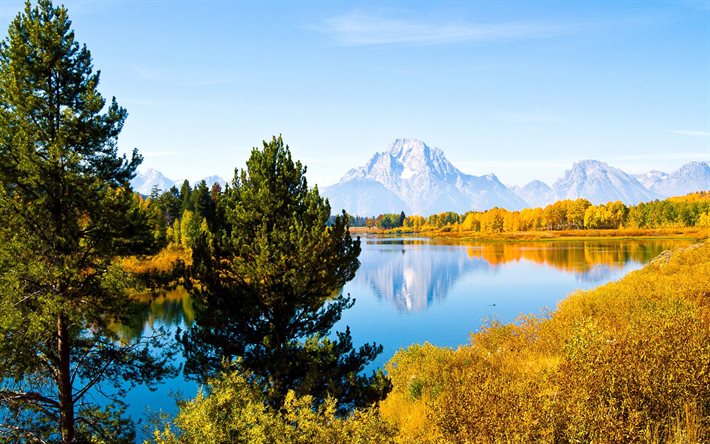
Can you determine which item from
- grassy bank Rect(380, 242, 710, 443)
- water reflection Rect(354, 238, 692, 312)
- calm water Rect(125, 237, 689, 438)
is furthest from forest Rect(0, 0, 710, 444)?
water reflection Rect(354, 238, 692, 312)

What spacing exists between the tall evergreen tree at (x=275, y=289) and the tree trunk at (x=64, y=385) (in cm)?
368

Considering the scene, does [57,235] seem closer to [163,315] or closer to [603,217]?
[163,315]

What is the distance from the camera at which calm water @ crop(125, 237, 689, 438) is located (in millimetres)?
35875

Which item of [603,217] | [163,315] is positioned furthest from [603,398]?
[603,217]

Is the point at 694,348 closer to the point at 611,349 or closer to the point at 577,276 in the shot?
the point at 611,349

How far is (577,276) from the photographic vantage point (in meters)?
63.8

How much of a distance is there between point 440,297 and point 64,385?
4737 cm

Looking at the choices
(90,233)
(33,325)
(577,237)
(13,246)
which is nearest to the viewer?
(33,325)

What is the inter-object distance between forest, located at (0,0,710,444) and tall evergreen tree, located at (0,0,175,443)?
2.3 inches

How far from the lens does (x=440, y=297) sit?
56219mm

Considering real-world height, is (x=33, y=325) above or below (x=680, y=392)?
above

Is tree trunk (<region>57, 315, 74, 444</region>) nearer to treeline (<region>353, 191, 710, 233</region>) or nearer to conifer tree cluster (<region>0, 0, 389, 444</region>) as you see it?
conifer tree cluster (<region>0, 0, 389, 444</region>)

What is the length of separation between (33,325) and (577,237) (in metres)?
159

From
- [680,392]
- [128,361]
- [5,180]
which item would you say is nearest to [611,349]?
[680,392]
